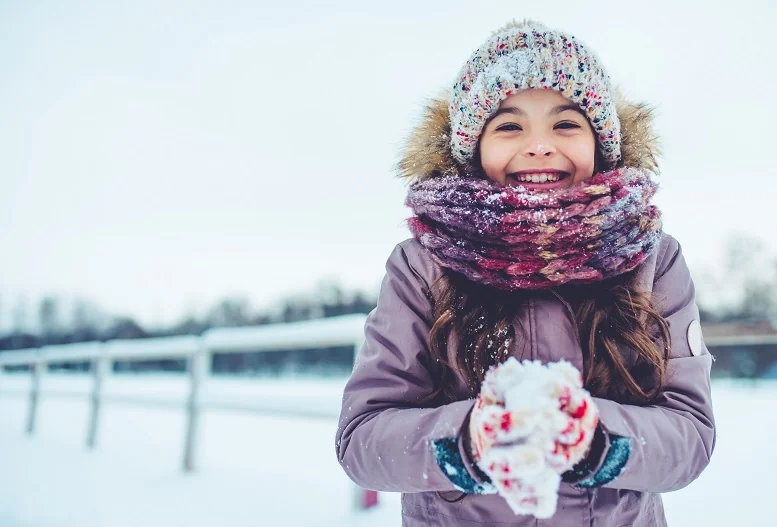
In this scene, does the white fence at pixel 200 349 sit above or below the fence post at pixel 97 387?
above

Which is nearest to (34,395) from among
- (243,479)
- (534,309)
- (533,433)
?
(243,479)

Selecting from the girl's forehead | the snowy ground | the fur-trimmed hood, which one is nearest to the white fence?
the snowy ground

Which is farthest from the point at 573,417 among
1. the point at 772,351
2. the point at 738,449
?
the point at 772,351

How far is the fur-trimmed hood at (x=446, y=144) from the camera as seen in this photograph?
1.24m

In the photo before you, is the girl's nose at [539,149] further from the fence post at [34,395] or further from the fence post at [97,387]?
the fence post at [34,395]

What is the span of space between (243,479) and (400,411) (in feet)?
8.10

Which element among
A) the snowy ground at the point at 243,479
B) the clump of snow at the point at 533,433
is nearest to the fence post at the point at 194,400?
the snowy ground at the point at 243,479

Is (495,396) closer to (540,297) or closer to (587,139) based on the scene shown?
(540,297)

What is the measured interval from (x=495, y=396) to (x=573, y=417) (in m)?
0.09

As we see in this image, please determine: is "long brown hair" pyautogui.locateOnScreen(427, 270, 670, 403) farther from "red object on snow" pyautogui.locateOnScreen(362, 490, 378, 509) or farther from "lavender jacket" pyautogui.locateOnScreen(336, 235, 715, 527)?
"red object on snow" pyautogui.locateOnScreen(362, 490, 378, 509)

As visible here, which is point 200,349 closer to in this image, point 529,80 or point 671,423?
point 529,80

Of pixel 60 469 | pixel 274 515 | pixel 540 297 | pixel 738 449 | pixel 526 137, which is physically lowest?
pixel 60 469

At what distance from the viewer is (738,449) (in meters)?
2.78

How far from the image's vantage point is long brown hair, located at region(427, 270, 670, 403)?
2.97 feet
